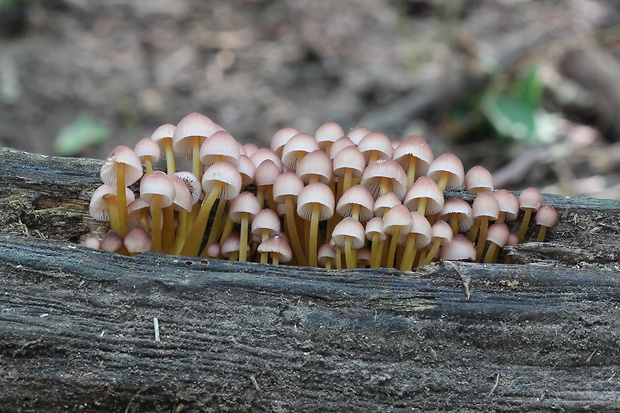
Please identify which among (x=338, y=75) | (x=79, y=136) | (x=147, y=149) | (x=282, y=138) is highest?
(x=338, y=75)

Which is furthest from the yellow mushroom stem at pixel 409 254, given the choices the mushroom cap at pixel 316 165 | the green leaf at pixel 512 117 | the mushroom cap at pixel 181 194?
Result: the green leaf at pixel 512 117

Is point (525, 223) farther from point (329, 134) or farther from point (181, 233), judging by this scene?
point (181, 233)

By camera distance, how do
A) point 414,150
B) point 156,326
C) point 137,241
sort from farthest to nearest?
point 414,150
point 137,241
point 156,326

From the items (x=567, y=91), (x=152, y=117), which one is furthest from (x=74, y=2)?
(x=567, y=91)

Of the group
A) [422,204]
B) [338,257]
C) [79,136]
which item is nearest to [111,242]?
[338,257]

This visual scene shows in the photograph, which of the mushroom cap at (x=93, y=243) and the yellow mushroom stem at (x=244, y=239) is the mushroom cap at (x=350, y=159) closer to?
the yellow mushroom stem at (x=244, y=239)

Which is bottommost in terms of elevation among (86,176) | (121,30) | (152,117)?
(86,176)

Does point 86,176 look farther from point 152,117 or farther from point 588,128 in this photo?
point 588,128
